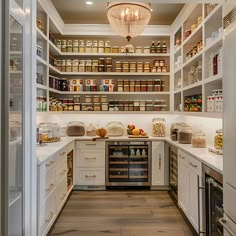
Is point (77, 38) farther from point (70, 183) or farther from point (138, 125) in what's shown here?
point (70, 183)

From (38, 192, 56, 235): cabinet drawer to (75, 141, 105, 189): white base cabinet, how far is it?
6.08 feet

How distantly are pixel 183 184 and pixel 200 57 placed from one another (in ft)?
5.71

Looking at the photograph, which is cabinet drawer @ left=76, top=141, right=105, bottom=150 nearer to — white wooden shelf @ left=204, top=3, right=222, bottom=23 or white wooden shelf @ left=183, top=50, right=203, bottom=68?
white wooden shelf @ left=183, top=50, right=203, bottom=68

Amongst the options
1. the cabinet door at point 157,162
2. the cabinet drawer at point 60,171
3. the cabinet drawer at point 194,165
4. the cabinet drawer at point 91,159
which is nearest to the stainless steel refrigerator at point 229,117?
the cabinet drawer at point 194,165

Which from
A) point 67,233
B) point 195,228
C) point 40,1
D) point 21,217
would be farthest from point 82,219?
point 40,1

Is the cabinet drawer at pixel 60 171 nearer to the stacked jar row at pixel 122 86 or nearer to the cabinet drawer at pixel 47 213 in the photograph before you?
the cabinet drawer at pixel 47 213

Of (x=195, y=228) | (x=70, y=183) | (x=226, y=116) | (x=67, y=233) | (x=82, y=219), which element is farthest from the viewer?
(x=70, y=183)

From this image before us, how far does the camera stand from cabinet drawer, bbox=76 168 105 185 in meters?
5.52

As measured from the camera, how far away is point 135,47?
240 inches

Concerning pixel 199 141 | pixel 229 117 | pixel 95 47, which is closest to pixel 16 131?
pixel 229 117

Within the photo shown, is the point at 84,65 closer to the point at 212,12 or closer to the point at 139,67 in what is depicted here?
the point at 139,67

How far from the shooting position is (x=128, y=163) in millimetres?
5602

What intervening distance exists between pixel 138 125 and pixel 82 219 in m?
2.74

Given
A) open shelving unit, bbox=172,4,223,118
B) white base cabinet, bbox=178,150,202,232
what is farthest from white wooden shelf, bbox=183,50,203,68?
white base cabinet, bbox=178,150,202,232
